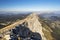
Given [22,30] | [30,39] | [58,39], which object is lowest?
[58,39]

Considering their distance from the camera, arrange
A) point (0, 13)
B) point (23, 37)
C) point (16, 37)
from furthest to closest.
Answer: point (0, 13) → point (23, 37) → point (16, 37)

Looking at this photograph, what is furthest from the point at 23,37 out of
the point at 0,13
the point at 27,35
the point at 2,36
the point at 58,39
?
the point at 0,13

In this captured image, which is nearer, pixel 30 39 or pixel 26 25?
pixel 30 39

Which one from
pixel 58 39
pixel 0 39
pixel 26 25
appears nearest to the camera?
pixel 0 39

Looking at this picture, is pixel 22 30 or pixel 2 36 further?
pixel 22 30

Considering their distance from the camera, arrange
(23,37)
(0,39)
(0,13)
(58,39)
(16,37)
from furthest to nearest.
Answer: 1. (0,13)
2. (58,39)
3. (23,37)
4. (16,37)
5. (0,39)

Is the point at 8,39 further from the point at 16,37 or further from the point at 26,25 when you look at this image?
the point at 26,25

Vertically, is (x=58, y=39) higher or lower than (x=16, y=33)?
lower

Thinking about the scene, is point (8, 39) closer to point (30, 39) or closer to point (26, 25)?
point (30, 39)

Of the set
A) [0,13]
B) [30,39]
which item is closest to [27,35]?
[30,39]
